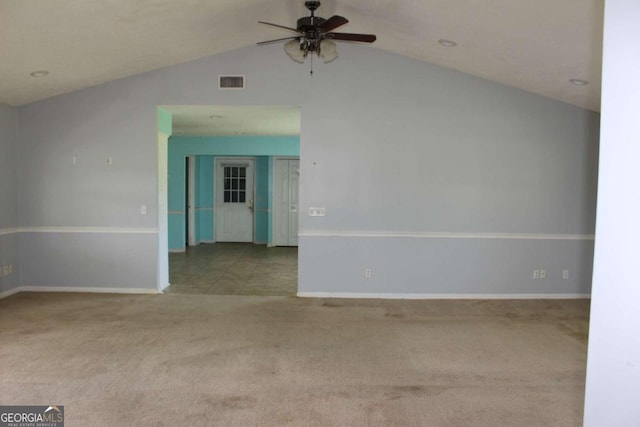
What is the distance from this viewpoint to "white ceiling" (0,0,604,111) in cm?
356

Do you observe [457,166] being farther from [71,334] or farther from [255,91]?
[71,334]

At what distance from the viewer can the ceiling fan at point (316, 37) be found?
3616 mm

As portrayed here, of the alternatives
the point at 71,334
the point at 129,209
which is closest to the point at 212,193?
the point at 129,209

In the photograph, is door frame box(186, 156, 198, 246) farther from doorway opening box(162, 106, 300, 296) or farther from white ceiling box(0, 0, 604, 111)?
white ceiling box(0, 0, 604, 111)

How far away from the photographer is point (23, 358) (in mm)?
3609

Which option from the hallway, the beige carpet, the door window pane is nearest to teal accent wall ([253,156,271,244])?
the door window pane

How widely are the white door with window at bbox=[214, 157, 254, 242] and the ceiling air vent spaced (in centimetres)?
545

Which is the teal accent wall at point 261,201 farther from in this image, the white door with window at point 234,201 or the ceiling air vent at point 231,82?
the ceiling air vent at point 231,82

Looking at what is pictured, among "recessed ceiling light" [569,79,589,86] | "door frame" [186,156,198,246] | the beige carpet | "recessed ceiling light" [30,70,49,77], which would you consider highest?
"recessed ceiling light" [569,79,589,86]

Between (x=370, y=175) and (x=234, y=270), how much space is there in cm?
312

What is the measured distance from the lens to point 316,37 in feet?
12.2

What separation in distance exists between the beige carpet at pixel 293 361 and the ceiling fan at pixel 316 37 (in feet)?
8.22

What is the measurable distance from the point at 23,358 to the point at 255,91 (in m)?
3.60

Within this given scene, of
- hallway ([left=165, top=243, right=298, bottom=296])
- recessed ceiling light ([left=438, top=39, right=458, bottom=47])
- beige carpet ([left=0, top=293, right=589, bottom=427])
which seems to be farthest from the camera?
hallway ([left=165, top=243, right=298, bottom=296])
